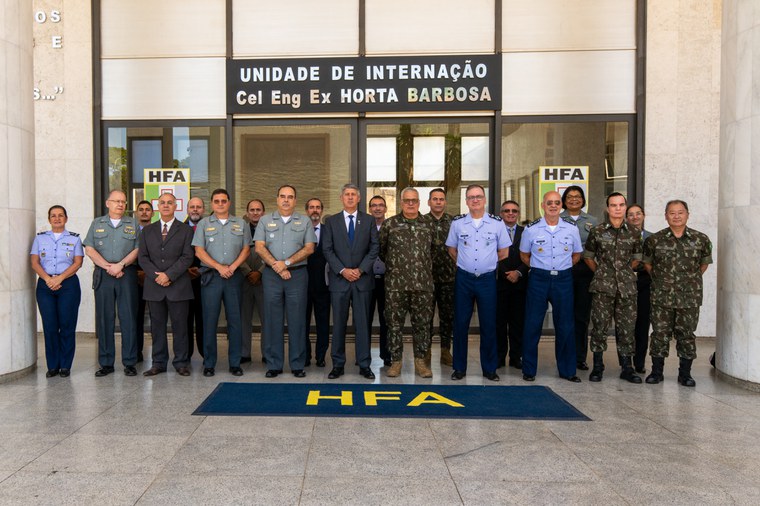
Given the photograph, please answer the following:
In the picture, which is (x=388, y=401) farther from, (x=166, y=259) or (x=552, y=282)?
(x=166, y=259)

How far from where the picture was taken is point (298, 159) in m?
7.61

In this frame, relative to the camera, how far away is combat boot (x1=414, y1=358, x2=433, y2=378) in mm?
5355

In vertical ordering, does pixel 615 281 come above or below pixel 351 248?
below

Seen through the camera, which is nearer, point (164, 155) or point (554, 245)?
point (554, 245)

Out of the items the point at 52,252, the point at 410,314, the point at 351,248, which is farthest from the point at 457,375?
the point at 52,252

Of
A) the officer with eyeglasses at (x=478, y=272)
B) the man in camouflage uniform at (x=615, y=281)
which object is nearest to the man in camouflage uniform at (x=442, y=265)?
the officer with eyeglasses at (x=478, y=272)

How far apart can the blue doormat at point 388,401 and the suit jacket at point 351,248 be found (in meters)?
0.98

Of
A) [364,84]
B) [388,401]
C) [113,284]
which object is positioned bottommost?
[388,401]

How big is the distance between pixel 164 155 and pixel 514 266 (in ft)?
16.2

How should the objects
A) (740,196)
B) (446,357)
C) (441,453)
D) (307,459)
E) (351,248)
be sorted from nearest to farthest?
1. (307,459)
2. (441,453)
3. (740,196)
4. (351,248)
5. (446,357)

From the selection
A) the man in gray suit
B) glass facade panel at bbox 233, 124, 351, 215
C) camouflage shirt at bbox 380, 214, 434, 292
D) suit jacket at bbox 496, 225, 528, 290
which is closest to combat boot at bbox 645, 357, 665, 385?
suit jacket at bbox 496, 225, 528, 290

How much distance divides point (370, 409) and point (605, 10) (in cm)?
613

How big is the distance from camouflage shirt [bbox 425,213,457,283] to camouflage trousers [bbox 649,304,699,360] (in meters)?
1.95

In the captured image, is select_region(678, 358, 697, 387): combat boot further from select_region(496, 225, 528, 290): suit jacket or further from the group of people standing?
select_region(496, 225, 528, 290): suit jacket
